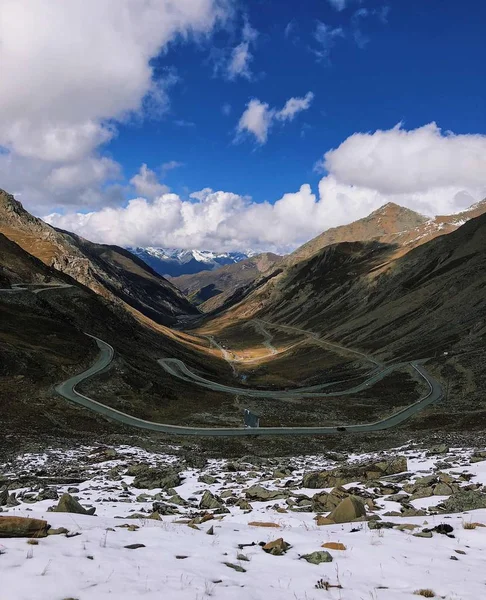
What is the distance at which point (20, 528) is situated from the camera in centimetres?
1038

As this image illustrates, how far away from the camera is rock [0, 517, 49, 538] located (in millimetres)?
10188

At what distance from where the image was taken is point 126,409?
62406 millimetres

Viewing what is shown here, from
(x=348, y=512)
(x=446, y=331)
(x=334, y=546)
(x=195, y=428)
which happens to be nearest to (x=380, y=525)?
(x=348, y=512)

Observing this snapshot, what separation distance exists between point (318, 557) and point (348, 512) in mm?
5242

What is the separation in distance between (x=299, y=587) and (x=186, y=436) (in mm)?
46709

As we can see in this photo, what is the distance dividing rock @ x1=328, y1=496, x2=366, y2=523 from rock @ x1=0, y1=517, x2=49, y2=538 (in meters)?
9.83

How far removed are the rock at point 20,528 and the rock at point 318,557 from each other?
6679 mm

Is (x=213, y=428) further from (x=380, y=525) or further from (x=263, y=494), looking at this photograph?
(x=380, y=525)

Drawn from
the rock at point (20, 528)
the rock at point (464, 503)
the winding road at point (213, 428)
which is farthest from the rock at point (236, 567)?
the winding road at point (213, 428)

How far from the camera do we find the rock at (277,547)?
11078 mm

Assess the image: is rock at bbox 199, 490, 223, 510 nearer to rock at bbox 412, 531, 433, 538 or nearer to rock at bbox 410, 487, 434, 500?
rock at bbox 410, 487, 434, 500

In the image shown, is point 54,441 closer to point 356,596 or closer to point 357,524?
point 357,524

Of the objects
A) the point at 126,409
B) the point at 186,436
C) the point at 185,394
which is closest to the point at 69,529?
the point at 186,436

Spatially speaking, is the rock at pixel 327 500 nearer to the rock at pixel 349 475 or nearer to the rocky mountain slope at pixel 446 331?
the rock at pixel 349 475
